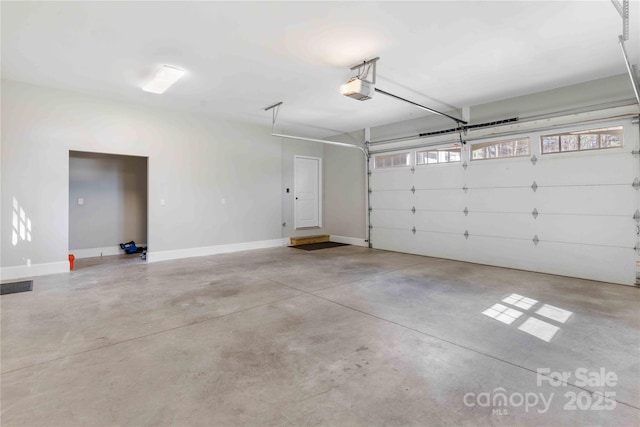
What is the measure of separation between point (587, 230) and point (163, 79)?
6.79 m

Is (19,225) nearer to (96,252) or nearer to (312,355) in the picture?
(96,252)

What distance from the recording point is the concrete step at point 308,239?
27.0 feet

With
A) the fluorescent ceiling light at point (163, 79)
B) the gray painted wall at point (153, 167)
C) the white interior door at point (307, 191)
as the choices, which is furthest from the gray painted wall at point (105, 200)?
the white interior door at point (307, 191)

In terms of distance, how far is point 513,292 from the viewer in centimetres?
408

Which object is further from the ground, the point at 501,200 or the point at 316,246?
the point at 501,200

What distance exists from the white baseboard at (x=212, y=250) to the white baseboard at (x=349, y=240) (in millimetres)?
1459

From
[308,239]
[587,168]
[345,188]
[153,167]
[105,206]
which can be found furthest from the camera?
[345,188]

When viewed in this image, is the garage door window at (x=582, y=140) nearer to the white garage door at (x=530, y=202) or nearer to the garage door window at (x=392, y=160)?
the white garage door at (x=530, y=202)

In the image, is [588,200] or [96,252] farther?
[96,252]

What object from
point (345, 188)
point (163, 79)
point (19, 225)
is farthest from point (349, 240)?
point (19, 225)

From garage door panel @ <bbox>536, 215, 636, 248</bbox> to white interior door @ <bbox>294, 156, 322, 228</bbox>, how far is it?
5439 millimetres

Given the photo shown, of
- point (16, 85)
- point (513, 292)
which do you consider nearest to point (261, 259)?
point (513, 292)

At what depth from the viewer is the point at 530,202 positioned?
17.4ft

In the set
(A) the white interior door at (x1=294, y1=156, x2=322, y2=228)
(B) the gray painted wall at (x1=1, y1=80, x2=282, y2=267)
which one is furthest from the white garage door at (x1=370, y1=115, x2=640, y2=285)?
(B) the gray painted wall at (x1=1, y1=80, x2=282, y2=267)
